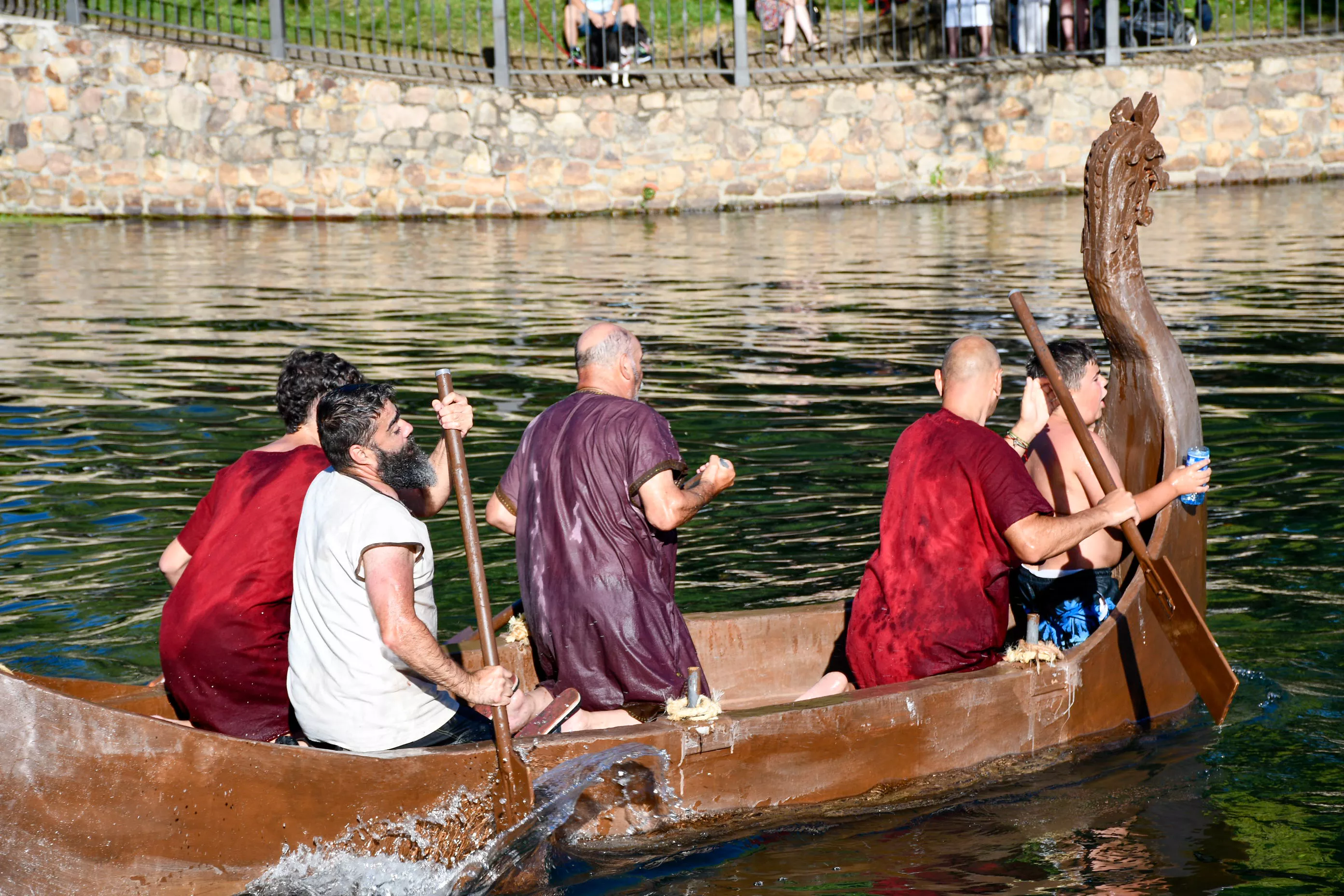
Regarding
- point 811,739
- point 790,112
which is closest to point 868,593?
point 811,739

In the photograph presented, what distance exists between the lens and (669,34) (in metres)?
20.8

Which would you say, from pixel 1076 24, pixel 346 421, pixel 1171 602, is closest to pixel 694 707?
pixel 346 421

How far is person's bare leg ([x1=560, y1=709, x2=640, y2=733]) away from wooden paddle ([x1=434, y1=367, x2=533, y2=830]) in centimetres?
42

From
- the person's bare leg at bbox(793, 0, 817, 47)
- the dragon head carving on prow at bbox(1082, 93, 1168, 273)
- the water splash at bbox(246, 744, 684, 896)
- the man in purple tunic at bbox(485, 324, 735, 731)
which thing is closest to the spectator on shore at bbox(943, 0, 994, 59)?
the person's bare leg at bbox(793, 0, 817, 47)

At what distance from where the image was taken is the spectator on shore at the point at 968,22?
21531 millimetres

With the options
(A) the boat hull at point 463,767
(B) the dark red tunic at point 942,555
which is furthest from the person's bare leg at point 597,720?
(B) the dark red tunic at point 942,555

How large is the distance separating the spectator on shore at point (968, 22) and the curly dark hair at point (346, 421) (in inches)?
725

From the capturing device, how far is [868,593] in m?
5.28

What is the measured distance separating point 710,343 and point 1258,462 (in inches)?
202

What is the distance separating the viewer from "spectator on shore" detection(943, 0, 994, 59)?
21531 mm

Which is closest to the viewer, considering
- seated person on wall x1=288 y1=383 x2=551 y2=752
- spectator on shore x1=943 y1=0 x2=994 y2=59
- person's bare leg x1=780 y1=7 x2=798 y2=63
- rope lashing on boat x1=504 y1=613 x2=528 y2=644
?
seated person on wall x1=288 y1=383 x2=551 y2=752

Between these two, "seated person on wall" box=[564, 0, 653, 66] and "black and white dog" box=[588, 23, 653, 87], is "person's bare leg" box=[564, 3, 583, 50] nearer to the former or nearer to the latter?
"seated person on wall" box=[564, 0, 653, 66]

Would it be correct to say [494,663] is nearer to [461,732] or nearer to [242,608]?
[461,732]

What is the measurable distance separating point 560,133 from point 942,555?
17.3 m
